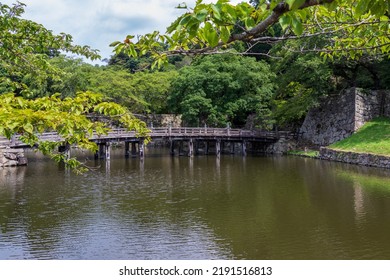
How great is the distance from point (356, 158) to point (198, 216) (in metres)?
17.4

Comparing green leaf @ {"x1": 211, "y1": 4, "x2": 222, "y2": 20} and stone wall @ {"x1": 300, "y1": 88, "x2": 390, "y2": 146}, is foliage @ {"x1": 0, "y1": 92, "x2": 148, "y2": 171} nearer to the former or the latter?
green leaf @ {"x1": 211, "y1": 4, "x2": 222, "y2": 20}

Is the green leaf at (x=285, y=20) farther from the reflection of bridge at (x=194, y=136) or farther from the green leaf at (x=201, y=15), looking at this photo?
the reflection of bridge at (x=194, y=136)

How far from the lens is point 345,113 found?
32.1 m

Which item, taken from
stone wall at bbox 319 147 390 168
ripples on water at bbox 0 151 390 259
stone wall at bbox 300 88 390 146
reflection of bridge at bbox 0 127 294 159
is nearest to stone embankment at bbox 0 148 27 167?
ripples on water at bbox 0 151 390 259

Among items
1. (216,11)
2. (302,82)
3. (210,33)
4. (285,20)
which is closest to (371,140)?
(302,82)

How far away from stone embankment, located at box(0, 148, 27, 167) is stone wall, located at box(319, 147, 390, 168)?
23.0 m

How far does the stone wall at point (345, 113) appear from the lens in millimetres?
31109

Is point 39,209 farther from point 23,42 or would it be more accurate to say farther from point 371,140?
point 371,140

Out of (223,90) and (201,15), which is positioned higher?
(223,90)

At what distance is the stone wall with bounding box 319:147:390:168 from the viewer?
23.6 meters

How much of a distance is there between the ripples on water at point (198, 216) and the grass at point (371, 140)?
458cm

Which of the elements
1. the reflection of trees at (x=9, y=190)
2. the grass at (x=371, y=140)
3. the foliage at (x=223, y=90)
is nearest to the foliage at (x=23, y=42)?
the reflection of trees at (x=9, y=190)
